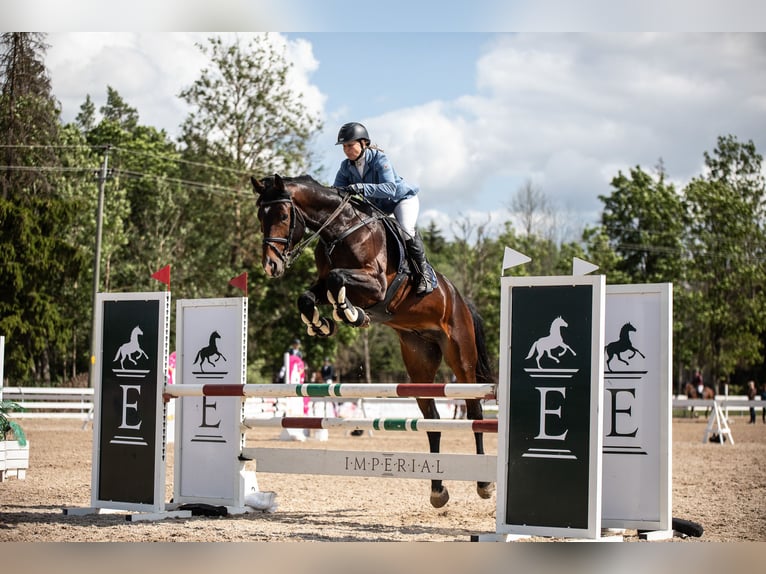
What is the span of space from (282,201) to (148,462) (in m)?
1.84

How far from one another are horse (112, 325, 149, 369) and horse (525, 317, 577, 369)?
8.43ft

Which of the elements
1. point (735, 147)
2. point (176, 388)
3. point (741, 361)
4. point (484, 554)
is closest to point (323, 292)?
point (176, 388)

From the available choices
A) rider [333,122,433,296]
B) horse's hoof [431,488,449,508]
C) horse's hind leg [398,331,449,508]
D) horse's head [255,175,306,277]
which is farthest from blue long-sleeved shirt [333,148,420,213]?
horse's hoof [431,488,449,508]

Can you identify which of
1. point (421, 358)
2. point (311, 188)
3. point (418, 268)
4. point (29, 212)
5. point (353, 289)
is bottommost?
point (421, 358)

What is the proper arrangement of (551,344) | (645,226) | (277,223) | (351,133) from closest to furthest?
(551,344) → (277,223) → (351,133) → (645,226)

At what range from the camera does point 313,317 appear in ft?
17.3

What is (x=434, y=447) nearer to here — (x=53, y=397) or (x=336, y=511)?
(x=336, y=511)

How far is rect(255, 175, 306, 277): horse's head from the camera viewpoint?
5199mm

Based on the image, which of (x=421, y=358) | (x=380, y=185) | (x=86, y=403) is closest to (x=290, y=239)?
(x=380, y=185)

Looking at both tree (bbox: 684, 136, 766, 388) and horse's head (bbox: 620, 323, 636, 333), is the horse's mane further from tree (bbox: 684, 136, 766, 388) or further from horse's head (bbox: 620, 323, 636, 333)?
tree (bbox: 684, 136, 766, 388)

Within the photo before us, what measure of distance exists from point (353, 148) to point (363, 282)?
3.09 feet

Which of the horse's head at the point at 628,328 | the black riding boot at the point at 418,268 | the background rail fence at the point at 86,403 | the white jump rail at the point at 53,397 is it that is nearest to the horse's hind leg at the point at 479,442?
the black riding boot at the point at 418,268

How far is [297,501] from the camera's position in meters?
6.89

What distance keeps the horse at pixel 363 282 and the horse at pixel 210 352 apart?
2.56 ft
